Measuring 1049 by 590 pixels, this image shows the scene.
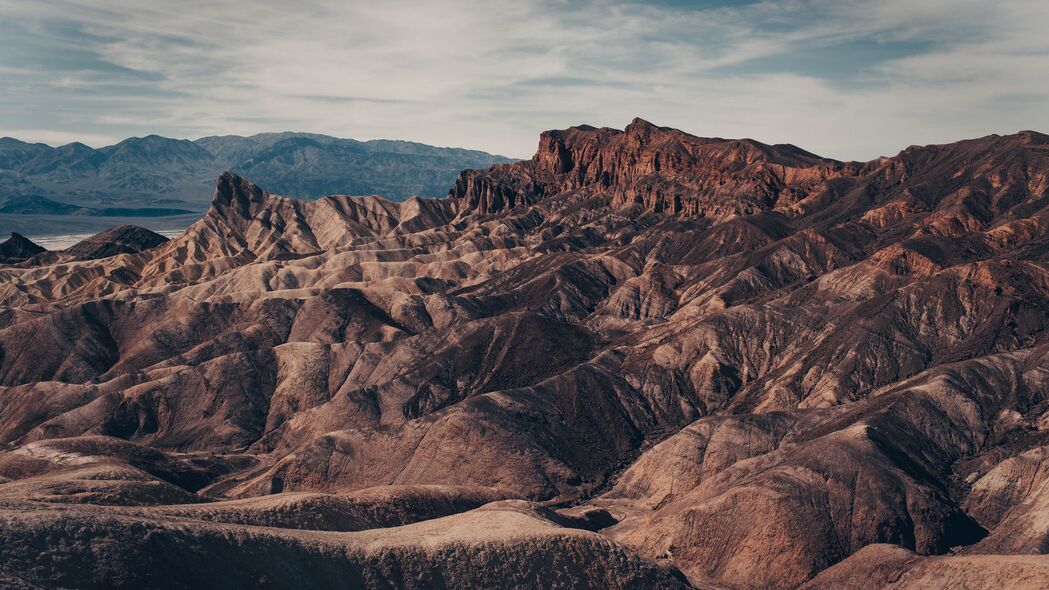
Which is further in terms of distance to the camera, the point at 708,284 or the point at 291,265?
the point at 291,265

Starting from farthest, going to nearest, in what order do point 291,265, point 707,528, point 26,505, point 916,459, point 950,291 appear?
point 291,265
point 950,291
point 916,459
point 707,528
point 26,505

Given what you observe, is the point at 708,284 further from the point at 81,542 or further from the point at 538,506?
the point at 81,542

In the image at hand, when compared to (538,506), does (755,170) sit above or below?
above

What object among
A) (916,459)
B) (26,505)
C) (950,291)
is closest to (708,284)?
(950,291)

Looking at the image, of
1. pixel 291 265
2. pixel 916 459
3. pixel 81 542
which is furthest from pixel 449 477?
pixel 291 265

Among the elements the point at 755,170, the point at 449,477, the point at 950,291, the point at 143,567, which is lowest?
the point at 449,477

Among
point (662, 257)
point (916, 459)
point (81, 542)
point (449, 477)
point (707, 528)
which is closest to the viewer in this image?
point (81, 542)
